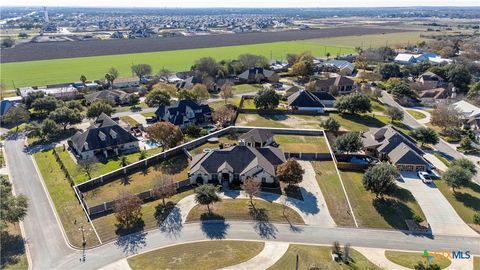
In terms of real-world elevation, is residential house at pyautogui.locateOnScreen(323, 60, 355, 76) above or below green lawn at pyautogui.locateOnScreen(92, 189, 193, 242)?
above

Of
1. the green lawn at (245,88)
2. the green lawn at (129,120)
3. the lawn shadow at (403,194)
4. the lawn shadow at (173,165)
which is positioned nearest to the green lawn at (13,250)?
the lawn shadow at (173,165)

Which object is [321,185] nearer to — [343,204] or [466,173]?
[343,204]

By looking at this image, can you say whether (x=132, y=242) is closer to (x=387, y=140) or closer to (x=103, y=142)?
(x=103, y=142)

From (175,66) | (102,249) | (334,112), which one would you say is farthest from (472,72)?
(102,249)

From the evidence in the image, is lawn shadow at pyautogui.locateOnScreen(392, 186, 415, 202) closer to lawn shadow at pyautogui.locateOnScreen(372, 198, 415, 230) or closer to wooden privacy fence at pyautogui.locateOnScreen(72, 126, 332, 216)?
lawn shadow at pyautogui.locateOnScreen(372, 198, 415, 230)

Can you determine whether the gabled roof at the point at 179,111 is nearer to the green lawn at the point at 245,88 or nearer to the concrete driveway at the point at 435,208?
the green lawn at the point at 245,88

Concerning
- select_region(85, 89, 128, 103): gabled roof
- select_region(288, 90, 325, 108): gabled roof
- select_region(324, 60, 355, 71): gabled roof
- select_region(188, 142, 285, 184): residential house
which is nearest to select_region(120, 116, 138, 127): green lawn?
select_region(85, 89, 128, 103): gabled roof
